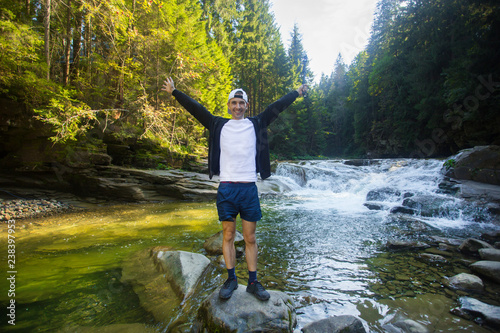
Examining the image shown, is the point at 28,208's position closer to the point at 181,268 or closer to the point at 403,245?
the point at 181,268

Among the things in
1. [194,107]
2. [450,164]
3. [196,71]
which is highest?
[196,71]

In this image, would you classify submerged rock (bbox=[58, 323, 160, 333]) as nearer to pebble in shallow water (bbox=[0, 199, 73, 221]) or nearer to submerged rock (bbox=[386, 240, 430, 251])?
submerged rock (bbox=[386, 240, 430, 251])

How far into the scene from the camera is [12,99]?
8.77 meters

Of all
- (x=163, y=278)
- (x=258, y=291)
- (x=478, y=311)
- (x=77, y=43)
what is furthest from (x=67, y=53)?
(x=478, y=311)

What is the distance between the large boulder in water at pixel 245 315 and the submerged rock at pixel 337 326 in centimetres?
20

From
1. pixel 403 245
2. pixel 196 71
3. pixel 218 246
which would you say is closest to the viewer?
pixel 218 246

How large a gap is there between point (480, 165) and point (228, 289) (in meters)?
12.0

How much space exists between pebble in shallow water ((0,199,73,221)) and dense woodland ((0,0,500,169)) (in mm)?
2707

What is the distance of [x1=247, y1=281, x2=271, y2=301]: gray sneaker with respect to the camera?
91.4 inches

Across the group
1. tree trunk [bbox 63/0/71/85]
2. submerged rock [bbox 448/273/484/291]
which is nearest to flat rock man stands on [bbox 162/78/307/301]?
submerged rock [bbox 448/273/484/291]

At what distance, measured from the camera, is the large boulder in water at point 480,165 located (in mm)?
8695

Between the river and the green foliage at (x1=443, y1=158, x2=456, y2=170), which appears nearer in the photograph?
the river

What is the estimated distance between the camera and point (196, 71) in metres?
13.9

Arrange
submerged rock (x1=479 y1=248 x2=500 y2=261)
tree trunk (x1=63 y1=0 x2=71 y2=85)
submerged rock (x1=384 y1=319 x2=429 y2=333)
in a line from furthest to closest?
1. tree trunk (x1=63 y1=0 x2=71 y2=85)
2. submerged rock (x1=479 y1=248 x2=500 y2=261)
3. submerged rock (x1=384 y1=319 x2=429 y2=333)
